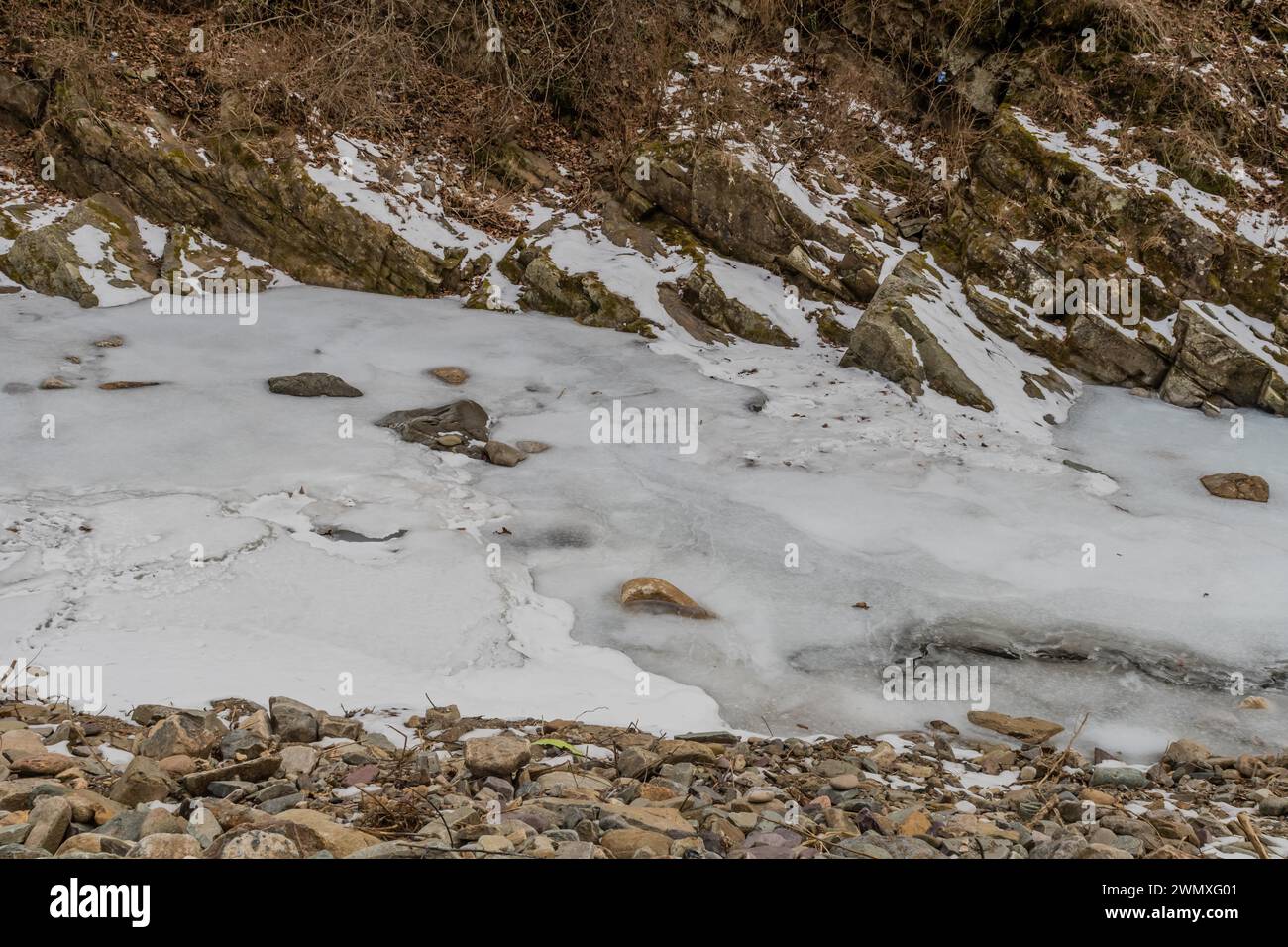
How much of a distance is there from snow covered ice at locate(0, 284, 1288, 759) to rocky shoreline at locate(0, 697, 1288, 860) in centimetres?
37

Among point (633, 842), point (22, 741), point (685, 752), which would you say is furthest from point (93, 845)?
point (685, 752)

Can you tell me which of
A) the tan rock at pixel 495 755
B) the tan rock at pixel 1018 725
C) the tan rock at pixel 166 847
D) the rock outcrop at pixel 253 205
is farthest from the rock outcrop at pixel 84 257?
the tan rock at pixel 1018 725

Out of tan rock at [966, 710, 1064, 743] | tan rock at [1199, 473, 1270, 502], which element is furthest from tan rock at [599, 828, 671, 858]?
tan rock at [1199, 473, 1270, 502]

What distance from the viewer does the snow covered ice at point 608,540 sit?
172 inches

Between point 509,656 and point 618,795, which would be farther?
point 509,656

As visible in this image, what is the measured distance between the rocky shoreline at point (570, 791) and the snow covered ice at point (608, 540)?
1.20 feet

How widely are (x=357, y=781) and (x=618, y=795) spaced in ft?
3.00

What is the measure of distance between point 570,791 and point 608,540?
287 cm

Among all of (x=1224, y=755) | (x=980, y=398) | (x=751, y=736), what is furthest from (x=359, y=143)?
(x=1224, y=755)

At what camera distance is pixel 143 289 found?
9.19 metres

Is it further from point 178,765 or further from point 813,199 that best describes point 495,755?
point 813,199

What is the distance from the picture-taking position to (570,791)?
10.1 feet

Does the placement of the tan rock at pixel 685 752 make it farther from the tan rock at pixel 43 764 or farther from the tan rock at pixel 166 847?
the tan rock at pixel 43 764
